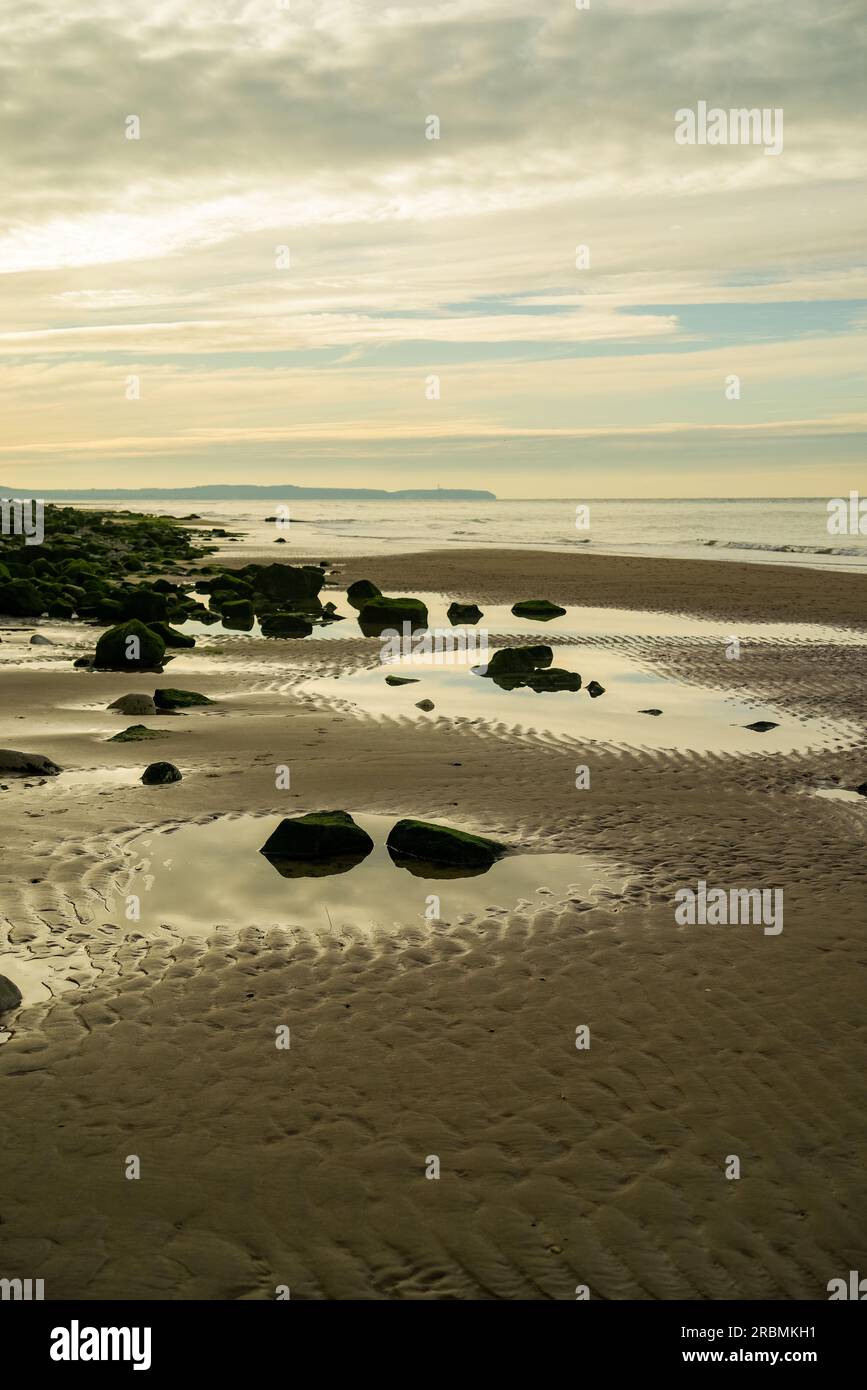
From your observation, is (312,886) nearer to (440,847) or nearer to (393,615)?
(440,847)

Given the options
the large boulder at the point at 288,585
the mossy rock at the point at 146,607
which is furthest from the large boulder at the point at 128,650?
the large boulder at the point at 288,585

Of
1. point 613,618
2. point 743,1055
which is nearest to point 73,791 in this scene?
point 743,1055

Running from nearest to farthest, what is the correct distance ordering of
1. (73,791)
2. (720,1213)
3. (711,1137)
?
(720,1213)
(711,1137)
(73,791)

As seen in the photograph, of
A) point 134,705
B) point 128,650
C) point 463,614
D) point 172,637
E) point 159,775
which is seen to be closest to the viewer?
point 159,775

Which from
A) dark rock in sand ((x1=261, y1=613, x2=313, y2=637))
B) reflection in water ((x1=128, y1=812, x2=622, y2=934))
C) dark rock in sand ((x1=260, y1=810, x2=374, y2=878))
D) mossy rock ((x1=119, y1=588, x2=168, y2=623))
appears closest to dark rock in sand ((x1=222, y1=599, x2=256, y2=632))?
dark rock in sand ((x1=261, y1=613, x2=313, y2=637))

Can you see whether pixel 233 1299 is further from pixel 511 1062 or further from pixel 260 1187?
pixel 511 1062

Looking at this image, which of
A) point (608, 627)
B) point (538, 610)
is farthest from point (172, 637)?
point (538, 610)
